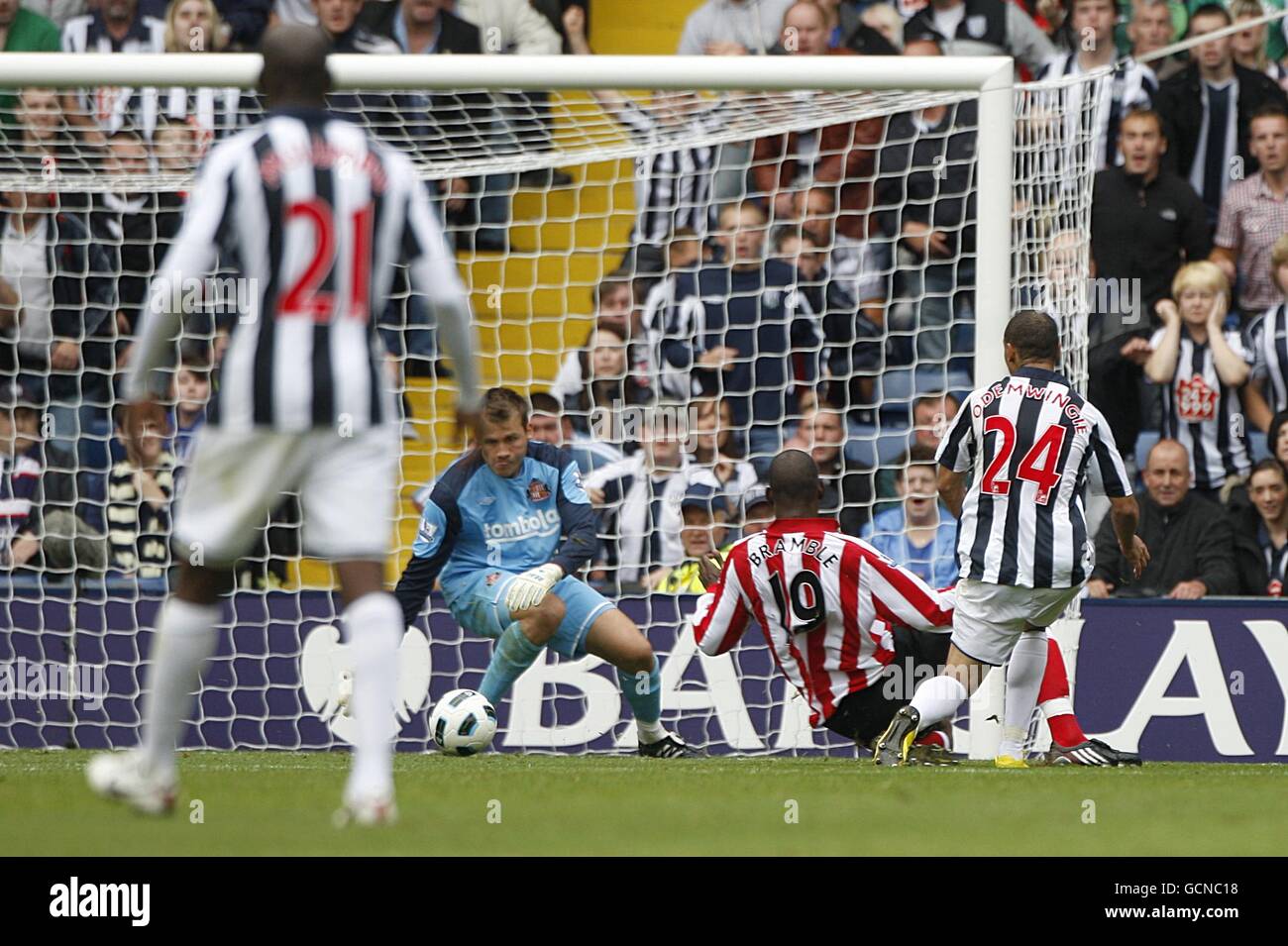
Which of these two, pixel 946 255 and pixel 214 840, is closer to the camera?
pixel 214 840

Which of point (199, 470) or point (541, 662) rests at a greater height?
point (199, 470)

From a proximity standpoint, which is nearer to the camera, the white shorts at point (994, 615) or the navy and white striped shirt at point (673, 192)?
the white shorts at point (994, 615)

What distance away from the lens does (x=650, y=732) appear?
27.2 feet

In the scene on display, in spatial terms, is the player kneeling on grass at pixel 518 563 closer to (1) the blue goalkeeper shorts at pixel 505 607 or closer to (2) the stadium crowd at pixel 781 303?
(1) the blue goalkeeper shorts at pixel 505 607

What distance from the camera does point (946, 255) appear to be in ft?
34.8

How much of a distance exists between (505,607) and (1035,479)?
2.29 meters

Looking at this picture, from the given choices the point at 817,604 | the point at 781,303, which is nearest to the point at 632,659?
the point at 817,604

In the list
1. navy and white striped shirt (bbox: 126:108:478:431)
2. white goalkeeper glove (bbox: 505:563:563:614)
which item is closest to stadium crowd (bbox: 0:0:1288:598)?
white goalkeeper glove (bbox: 505:563:563:614)

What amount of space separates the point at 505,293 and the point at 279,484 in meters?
6.91

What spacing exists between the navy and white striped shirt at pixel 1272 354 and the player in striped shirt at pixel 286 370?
23.5ft

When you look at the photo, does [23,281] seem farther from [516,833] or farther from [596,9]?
[516,833]

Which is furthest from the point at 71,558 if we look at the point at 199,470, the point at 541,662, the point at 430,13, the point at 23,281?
the point at 199,470

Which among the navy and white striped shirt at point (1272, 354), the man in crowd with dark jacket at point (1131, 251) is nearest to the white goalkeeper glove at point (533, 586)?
the man in crowd with dark jacket at point (1131, 251)

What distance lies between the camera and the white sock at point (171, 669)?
4480 mm
